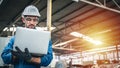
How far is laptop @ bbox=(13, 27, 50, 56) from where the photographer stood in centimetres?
198

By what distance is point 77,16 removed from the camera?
9.12 m

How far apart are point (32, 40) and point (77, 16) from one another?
7.22 m

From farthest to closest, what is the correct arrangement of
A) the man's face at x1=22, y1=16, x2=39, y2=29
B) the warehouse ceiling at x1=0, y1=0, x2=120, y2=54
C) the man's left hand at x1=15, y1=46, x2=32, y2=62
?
the warehouse ceiling at x1=0, y1=0, x2=120, y2=54
the man's face at x1=22, y1=16, x2=39, y2=29
the man's left hand at x1=15, y1=46, x2=32, y2=62

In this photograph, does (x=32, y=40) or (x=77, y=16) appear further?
(x=77, y=16)

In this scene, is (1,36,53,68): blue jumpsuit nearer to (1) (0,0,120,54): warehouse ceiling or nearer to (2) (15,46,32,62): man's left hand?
(2) (15,46,32,62): man's left hand

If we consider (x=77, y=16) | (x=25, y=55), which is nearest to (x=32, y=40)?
(x=25, y=55)

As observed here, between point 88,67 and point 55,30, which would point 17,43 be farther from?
point 55,30

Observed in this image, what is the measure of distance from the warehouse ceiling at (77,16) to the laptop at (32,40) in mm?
4325

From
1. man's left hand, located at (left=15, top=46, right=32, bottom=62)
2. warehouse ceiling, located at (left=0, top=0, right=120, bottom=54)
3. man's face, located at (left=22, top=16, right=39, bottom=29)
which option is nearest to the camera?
man's left hand, located at (left=15, top=46, right=32, bottom=62)

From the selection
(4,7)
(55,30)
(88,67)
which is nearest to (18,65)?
(4,7)

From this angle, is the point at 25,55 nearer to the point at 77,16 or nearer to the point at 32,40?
the point at 32,40

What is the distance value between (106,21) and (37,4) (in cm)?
339

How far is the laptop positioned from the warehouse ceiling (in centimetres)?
433

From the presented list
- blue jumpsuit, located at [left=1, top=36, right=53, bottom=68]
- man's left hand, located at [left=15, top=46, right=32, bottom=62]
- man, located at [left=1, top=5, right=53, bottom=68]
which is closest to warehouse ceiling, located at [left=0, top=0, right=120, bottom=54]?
man, located at [left=1, top=5, right=53, bottom=68]
